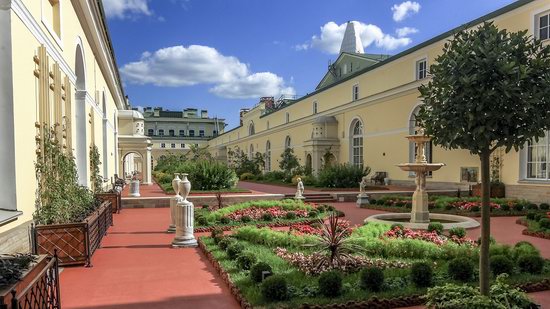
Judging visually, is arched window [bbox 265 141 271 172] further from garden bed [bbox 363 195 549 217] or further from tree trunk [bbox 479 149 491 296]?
tree trunk [bbox 479 149 491 296]

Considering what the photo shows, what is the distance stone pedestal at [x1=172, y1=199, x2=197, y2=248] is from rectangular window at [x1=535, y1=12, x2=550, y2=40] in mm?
16225

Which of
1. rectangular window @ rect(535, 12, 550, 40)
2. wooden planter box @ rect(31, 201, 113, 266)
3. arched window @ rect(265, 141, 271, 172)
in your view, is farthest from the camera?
arched window @ rect(265, 141, 271, 172)

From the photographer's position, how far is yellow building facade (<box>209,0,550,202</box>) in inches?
707

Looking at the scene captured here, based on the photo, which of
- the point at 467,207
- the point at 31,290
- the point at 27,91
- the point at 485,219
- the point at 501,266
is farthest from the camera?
the point at 467,207

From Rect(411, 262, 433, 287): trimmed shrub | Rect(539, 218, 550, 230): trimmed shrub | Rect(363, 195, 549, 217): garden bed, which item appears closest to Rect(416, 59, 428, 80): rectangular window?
Rect(363, 195, 549, 217): garden bed

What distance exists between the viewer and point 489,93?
3799mm

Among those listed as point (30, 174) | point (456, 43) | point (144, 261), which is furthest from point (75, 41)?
point (456, 43)

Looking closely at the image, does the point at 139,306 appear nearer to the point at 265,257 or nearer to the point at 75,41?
the point at 265,257

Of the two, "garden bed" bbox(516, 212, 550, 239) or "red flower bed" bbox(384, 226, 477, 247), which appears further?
"garden bed" bbox(516, 212, 550, 239)

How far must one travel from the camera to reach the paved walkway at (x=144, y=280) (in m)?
5.50

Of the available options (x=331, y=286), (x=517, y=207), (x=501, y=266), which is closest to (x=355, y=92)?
(x=517, y=207)

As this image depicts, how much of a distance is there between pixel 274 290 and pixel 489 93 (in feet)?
10.8

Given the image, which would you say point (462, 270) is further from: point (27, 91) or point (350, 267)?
point (27, 91)

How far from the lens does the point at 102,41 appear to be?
701 inches
